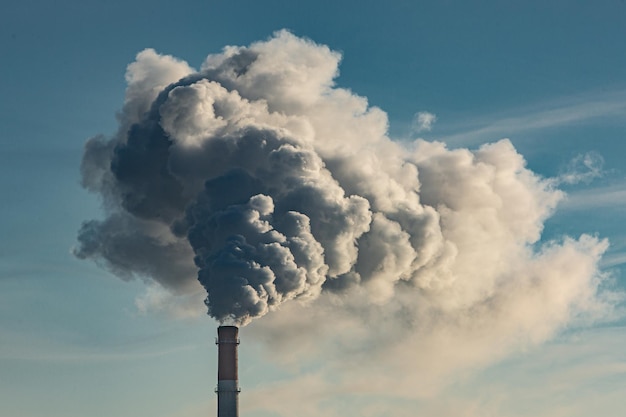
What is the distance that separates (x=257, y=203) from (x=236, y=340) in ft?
54.0

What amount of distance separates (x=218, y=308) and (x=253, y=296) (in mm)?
4387

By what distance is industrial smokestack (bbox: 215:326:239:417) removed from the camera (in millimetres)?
101562

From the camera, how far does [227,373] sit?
103m

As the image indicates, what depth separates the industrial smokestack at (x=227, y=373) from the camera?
102 m

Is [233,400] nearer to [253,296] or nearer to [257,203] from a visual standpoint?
[253,296]

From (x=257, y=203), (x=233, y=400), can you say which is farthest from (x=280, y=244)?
(x=233, y=400)

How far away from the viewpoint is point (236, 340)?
104 m

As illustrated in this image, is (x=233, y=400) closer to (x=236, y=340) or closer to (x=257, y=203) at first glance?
(x=236, y=340)

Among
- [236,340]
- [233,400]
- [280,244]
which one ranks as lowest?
[233,400]

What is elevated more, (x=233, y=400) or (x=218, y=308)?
(x=218, y=308)

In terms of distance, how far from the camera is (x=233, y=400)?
10188cm

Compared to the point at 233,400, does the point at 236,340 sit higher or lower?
higher

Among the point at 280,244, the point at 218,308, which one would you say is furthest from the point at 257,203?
the point at 218,308

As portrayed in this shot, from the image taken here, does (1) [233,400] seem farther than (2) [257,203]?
No
